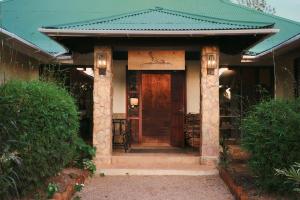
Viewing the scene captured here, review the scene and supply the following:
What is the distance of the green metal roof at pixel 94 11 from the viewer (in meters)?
15.9

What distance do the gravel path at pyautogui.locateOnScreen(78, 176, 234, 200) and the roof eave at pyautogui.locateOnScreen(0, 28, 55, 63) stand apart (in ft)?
10.9

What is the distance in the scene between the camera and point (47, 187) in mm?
7168

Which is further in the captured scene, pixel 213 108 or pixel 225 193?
pixel 213 108

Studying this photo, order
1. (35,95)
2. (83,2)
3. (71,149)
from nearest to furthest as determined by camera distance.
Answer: (35,95), (71,149), (83,2)

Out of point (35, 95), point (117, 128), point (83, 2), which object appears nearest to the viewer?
point (35, 95)

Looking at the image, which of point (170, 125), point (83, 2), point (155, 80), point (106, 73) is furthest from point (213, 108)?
point (83, 2)

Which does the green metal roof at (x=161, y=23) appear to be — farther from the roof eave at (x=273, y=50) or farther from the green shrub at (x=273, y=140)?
the green shrub at (x=273, y=140)

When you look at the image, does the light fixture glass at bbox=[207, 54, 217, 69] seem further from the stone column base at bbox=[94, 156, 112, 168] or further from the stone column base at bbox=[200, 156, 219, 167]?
the stone column base at bbox=[94, 156, 112, 168]

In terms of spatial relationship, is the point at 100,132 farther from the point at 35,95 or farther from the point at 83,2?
the point at 83,2

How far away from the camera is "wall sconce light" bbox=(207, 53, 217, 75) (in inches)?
420

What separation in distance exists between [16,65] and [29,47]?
5.33ft

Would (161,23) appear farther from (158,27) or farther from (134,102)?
(134,102)

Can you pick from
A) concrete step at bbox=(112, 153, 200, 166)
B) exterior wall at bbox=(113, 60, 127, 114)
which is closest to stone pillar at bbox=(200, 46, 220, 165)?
concrete step at bbox=(112, 153, 200, 166)

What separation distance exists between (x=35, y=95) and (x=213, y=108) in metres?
4.92
